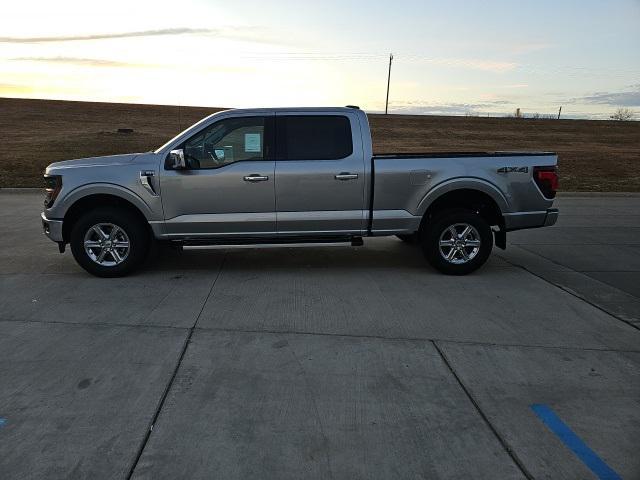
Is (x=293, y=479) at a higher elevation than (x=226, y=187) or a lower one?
lower

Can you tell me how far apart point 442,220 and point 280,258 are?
2282 millimetres

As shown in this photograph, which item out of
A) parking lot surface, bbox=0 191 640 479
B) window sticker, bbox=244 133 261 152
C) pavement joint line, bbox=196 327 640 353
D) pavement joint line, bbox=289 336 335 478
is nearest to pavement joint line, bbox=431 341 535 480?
parking lot surface, bbox=0 191 640 479

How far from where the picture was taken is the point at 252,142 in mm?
6359

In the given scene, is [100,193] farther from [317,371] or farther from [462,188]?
[462,188]

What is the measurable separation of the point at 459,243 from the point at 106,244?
4199 millimetres

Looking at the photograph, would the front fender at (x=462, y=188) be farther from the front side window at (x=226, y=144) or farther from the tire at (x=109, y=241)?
the tire at (x=109, y=241)

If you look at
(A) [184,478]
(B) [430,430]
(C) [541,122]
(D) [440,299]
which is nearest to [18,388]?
(A) [184,478]

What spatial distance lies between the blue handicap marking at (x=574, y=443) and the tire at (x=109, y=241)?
15.1 ft

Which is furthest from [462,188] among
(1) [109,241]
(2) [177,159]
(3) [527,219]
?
(1) [109,241]

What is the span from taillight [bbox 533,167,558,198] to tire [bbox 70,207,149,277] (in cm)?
471

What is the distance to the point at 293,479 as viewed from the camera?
9.21 feet

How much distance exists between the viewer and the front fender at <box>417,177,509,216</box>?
6398 mm

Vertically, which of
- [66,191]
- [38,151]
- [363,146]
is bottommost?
[38,151]

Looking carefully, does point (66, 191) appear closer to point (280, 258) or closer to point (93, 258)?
point (93, 258)
